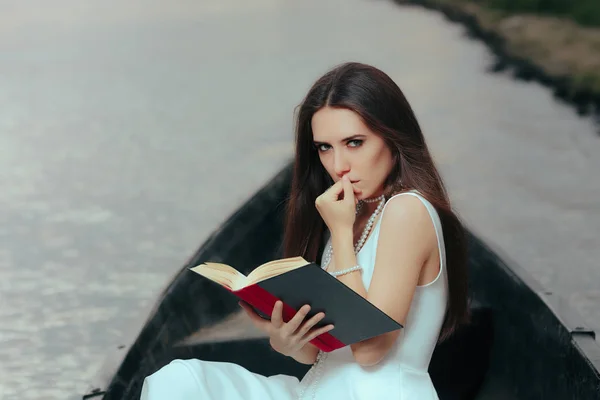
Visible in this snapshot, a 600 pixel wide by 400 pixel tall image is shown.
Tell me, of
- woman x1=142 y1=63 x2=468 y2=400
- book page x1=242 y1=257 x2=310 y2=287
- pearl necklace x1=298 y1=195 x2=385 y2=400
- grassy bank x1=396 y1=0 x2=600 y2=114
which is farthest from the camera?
grassy bank x1=396 y1=0 x2=600 y2=114

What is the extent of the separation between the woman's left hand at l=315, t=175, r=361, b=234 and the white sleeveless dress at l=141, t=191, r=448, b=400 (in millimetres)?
61

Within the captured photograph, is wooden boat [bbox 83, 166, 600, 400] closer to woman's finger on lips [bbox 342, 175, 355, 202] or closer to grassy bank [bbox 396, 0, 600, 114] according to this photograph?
woman's finger on lips [bbox 342, 175, 355, 202]

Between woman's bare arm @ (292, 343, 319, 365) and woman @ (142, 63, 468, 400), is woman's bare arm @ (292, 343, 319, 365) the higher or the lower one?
the lower one

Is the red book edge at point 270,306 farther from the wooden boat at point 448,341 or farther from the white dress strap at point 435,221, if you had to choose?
the wooden boat at point 448,341

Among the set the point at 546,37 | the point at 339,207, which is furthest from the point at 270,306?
the point at 546,37

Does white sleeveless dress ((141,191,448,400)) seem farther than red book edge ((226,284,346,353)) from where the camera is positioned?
Yes

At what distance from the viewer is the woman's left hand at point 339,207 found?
139 cm

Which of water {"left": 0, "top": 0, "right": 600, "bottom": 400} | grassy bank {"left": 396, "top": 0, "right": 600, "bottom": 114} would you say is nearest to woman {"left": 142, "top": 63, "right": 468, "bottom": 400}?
water {"left": 0, "top": 0, "right": 600, "bottom": 400}

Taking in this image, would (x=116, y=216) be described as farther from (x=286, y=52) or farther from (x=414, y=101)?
(x=414, y=101)

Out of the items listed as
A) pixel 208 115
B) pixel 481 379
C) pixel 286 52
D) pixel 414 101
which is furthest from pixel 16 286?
pixel 481 379

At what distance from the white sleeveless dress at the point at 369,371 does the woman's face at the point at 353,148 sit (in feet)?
0.26

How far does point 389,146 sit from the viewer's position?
4.78 feet

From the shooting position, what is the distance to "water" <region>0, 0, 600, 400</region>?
3613 millimetres

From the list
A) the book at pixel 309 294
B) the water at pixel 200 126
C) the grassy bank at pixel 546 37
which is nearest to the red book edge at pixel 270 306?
the book at pixel 309 294
